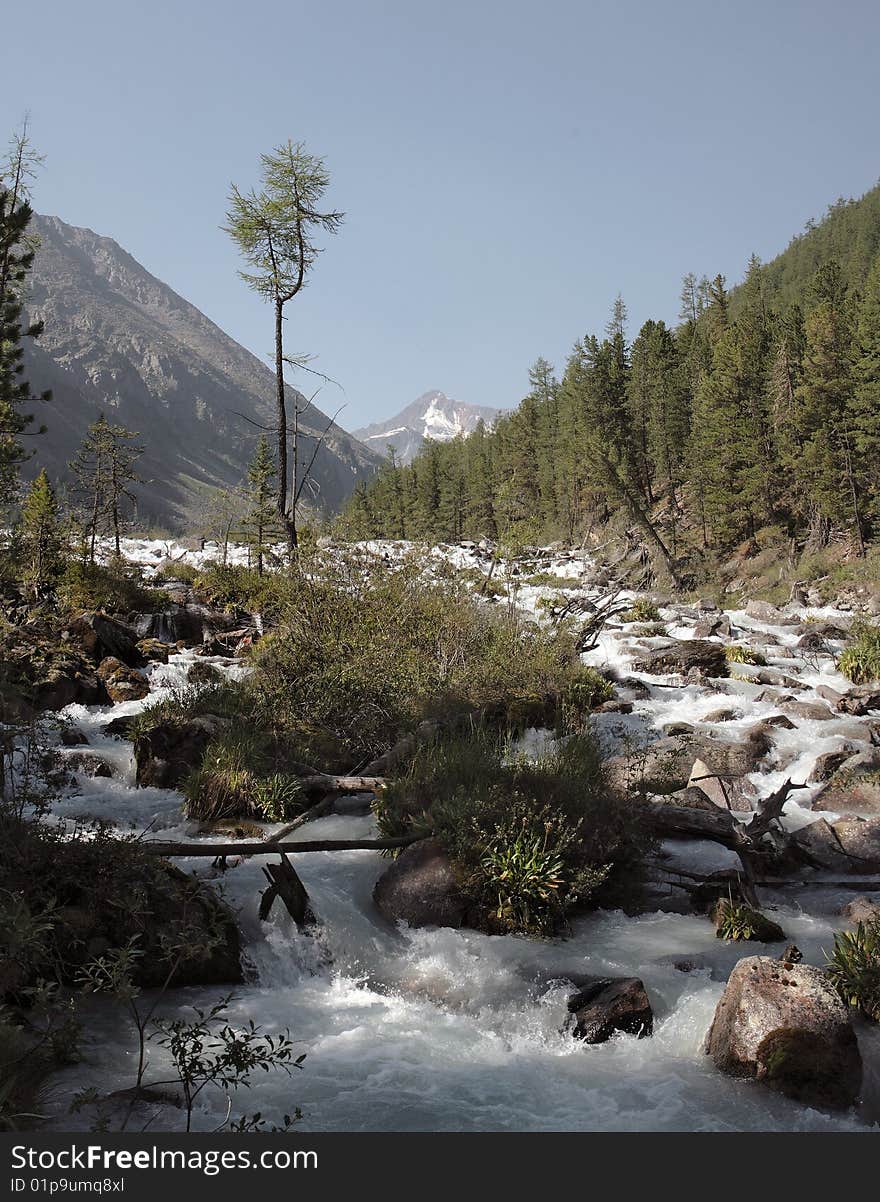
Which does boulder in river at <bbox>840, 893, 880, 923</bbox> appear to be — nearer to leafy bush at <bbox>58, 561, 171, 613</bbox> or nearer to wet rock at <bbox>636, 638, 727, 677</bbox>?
wet rock at <bbox>636, 638, 727, 677</bbox>

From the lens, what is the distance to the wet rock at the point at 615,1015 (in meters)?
6.01

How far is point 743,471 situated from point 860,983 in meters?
44.7

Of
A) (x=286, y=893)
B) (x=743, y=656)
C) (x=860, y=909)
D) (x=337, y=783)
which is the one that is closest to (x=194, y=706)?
(x=337, y=783)

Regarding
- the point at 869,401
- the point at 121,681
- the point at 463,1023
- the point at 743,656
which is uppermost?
the point at 869,401

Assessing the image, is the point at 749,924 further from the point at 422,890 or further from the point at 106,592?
the point at 106,592

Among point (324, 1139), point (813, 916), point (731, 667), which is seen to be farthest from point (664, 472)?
point (324, 1139)

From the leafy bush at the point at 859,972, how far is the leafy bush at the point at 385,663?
276 inches

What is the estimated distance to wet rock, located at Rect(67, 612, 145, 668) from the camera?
52.6ft

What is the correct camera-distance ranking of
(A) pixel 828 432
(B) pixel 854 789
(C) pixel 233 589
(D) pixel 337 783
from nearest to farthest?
(D) pixel 337 783
(B) pixel 854 789
(C) pixel 233 589
(A) pixel 828 432

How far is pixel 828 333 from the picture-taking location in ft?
136

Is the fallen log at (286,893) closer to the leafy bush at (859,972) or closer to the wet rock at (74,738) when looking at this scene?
the leafy bush at (859,972)

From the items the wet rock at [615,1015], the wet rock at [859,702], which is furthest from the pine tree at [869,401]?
the wet rock at [615,1015]

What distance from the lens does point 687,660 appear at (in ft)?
65.3

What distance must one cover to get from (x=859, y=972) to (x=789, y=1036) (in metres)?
1.18
